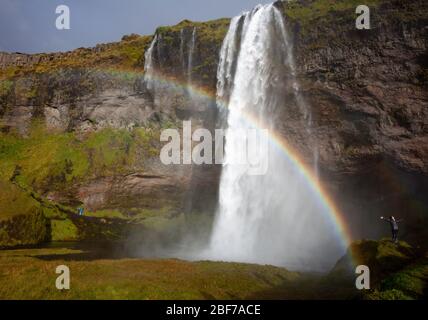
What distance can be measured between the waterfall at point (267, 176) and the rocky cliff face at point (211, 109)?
1.83 m

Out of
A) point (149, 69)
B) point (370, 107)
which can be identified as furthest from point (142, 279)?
point (149, 69)

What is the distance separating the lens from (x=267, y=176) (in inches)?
1762

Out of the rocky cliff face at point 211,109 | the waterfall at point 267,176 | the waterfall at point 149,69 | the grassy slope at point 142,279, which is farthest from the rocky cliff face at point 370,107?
the waterfall at point 149,69

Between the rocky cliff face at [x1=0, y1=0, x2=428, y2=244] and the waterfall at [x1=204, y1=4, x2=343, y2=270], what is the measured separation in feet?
6.02

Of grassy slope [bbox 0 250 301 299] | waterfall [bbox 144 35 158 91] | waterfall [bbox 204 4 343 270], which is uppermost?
waterfall [bbox 144 35 158 91]

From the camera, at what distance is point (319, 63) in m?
41.2

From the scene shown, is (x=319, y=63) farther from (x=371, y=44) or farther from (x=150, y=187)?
(x=150, y=187)

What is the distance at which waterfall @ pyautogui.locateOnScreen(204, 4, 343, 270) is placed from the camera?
140 feet

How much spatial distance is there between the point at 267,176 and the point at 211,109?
12.5 m

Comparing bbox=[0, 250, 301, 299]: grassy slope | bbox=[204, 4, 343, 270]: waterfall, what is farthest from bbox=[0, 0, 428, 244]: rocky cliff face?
bbox=[0, 250, 301, 299]: grassy slope

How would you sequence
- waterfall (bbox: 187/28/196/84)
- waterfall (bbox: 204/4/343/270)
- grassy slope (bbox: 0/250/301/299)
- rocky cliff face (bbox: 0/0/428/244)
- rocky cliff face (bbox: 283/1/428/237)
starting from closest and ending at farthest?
grassy slope (bbox: 0/250/301/299), rocky cliff face (bbox: 283/1/428/237), rocky cliff face (bbox: 0/0/428/244), waterfall (bbox: 204/4/343/270), waterfall (bbox: 187/28/196/84)

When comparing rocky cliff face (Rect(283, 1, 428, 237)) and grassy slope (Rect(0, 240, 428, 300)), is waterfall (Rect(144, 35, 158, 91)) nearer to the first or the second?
rocky cliff face (Rect(283, 1, 428, 237))

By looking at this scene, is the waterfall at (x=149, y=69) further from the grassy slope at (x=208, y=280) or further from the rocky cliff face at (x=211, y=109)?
the grassy slope at (x=208, y=280)

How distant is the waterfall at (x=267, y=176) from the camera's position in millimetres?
42688
